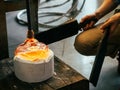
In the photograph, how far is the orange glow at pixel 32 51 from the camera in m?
1.18

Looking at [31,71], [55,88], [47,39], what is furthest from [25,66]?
[47,39]

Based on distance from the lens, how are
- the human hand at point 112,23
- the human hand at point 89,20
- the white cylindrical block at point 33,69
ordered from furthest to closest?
the human hand at point 89,20 → the human hand at point 112,23 → the white cylindrical block at point 33,69

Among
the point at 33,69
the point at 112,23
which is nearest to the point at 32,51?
the point at 33,69

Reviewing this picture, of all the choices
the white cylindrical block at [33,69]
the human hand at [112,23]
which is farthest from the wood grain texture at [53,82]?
the human hand at [112,23]

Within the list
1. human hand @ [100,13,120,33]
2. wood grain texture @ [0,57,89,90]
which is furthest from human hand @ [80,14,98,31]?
wood grain texture @ [0,57,89,90]

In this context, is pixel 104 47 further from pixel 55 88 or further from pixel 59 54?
pixel 59 54

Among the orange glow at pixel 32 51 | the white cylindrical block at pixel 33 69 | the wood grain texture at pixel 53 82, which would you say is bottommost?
the wood grain texture at pixel 53 82

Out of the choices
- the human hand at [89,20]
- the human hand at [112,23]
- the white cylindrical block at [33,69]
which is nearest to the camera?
the white cylindrical block at [33,69]

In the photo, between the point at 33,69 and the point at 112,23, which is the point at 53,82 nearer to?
the point at 33,69

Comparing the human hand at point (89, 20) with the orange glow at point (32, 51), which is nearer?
the orange glow at point (32, 51)

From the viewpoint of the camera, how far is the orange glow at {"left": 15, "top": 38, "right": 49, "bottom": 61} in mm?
1179

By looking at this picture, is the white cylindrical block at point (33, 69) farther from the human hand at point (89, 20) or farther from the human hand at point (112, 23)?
the human hand at point (89, 20)

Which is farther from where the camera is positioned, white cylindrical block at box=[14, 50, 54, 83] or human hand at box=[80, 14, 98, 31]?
human hand at box=[80, 14, 98, 31]

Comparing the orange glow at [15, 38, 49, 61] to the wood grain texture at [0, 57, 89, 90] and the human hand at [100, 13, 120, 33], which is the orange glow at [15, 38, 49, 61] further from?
the human hand at [100, 13, 120, 33]
